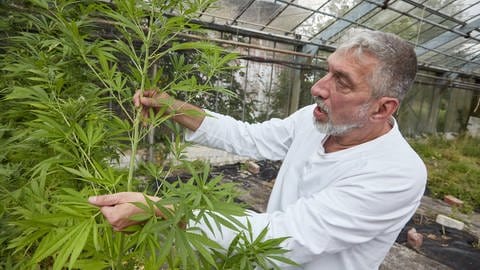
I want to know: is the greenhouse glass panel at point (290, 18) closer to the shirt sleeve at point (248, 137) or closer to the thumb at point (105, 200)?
the shirt sleeve at point (248, 137)

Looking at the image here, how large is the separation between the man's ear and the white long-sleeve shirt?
9 centimetres

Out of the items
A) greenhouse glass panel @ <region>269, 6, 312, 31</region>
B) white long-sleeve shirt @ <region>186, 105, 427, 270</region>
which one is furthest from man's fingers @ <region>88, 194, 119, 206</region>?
greenhouse glass panel @ <region>269, 6, 312, 31</region>

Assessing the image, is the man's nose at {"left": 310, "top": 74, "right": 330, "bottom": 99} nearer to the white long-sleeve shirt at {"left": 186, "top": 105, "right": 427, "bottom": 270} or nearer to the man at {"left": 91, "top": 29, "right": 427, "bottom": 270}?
the man at {"left": 91, "top": 29, "right": 427, "bottom": 270}

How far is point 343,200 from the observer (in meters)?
1.05

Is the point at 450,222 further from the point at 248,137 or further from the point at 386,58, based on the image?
the point at 386,58

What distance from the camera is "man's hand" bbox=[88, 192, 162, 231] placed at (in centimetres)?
75

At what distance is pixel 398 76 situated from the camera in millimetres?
1138

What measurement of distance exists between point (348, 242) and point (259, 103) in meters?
4.75

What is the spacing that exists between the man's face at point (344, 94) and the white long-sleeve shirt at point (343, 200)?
4.5 inches

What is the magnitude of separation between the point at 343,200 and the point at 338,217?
6 cm

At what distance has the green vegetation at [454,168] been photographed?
203 inches

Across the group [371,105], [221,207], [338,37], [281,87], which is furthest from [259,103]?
[221,207]

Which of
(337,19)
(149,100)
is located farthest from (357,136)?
(337,19)

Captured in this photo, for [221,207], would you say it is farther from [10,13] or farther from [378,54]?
[10,13]
